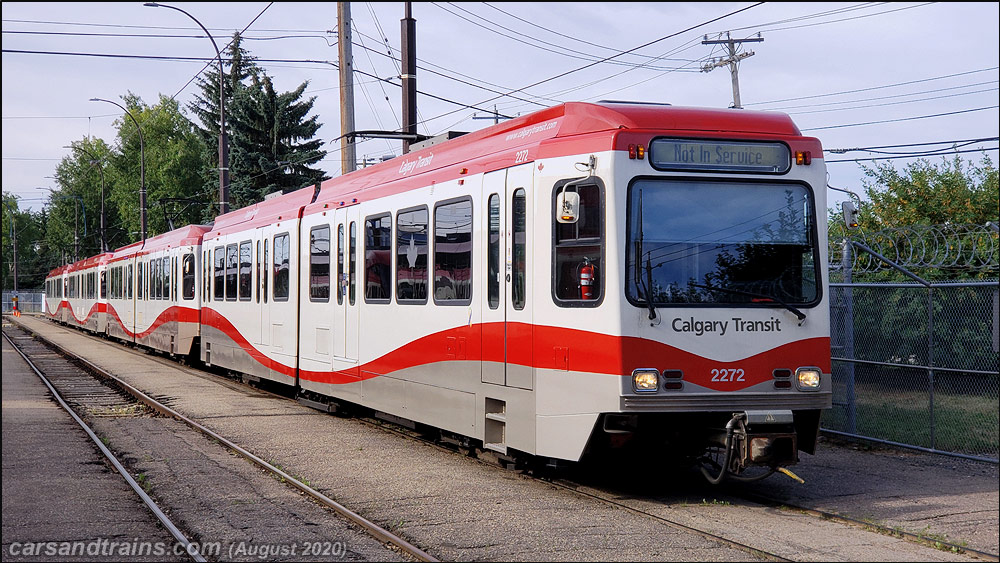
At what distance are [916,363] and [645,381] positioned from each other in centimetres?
523

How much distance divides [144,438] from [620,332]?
763 cm

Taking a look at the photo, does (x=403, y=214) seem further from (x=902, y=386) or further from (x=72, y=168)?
(x=72, y=168)

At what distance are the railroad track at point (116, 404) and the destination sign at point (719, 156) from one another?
3639 millimetres

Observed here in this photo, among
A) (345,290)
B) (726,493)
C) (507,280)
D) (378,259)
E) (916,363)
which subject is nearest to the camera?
(726,493)

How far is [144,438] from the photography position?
13.0 metres

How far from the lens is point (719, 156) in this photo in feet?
27.3

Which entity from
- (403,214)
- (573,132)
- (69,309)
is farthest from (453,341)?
(69,309)

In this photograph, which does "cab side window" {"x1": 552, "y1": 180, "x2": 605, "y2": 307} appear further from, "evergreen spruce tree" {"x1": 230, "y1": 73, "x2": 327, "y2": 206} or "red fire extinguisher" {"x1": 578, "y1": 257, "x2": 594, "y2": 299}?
"evergreen spruce tree" {"x1": 230, "y1": 73, "x2": 327, "y2": 206}

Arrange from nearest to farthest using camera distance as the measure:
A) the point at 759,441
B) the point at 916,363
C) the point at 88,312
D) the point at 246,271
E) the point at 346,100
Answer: the point at 759,441 < the point at 916,363 < the point at 246,271 < the point at 346,100 < the point at 88,312

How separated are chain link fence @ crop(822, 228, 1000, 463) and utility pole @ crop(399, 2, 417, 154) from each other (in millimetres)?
8673

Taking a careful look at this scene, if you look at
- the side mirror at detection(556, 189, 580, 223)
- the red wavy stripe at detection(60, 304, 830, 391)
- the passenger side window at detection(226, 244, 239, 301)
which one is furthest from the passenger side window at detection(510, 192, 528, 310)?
the passenger side window at detection(226, 244, 239, 301)

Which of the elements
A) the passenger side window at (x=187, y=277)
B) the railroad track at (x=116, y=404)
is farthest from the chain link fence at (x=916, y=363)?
the passenger side window at (x=187, y=277)

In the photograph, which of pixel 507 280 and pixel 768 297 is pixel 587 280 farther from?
pixel 768 297

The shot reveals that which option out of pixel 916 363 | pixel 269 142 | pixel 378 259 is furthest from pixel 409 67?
pixel 269 142
